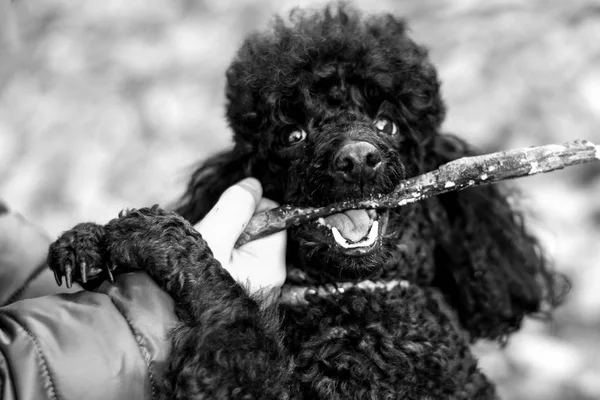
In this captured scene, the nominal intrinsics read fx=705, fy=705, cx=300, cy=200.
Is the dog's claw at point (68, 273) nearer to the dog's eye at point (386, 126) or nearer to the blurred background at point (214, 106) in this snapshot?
the dog's eye at point (386, 126)

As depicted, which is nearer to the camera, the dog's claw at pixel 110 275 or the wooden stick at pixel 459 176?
the dog's claw at pixel 110 275

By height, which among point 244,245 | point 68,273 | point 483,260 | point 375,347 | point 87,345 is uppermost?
point 483,260

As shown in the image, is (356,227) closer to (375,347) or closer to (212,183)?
(375,347)

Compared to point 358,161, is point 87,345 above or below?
below

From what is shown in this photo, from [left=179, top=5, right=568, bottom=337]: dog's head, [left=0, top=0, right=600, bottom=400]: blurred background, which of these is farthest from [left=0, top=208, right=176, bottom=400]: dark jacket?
[left=0, top=0, right=600, bottom=400]: blurred background

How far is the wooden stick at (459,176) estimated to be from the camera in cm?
171

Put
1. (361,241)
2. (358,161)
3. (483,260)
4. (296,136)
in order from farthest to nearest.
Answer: (483,260) < (296,136) < (361,241) < (358,161)

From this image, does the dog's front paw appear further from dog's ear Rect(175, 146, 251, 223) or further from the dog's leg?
dog's ear Rect(175, 146, 251, 223)

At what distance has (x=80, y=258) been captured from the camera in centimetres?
157

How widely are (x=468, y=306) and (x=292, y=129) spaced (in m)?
0.78

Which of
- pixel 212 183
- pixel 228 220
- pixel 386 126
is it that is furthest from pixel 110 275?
pixel 386 126

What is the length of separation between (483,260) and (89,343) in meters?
1.23

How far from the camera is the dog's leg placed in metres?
1.47

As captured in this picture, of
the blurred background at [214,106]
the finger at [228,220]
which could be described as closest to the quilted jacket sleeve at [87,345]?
the finger at [228,220]
